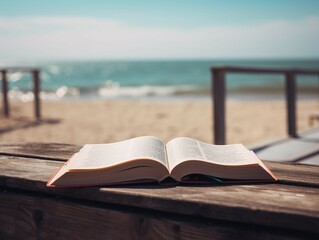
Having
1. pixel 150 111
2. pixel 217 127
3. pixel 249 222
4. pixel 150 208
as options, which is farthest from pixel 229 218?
pixel 150 111

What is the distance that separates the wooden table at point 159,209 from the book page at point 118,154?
76 mm

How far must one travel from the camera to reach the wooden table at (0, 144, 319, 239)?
0.82 m

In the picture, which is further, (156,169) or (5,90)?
(5,90)

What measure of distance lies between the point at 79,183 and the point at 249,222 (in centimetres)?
41

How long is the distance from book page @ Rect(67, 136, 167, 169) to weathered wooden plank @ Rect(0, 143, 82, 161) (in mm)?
103

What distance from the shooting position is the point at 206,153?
1118 mm

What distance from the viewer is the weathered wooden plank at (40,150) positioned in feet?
4.29

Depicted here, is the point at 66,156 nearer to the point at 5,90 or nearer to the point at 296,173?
the point at 296,173

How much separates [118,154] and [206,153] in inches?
9.7

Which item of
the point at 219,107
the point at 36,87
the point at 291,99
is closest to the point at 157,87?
the point at 36,87

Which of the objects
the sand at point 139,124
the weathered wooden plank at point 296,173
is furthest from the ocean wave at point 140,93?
the weathered wooden plank at point 296,173

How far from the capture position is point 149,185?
0.98 metres

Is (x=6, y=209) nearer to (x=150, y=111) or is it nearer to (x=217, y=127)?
(x=217, y=127)

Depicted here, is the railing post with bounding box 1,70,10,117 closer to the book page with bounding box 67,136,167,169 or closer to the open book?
the book page with bounding box 67,136,167,169
